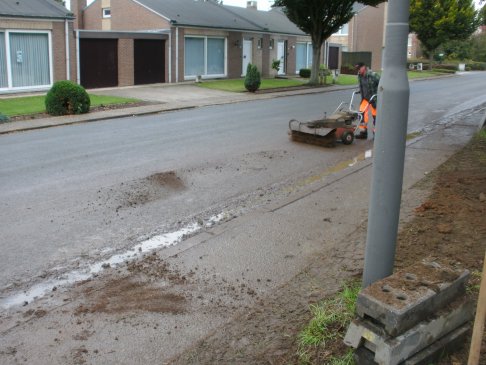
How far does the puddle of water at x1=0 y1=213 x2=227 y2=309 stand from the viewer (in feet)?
16.5

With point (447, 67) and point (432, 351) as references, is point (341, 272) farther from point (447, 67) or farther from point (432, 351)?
point (447, 67)

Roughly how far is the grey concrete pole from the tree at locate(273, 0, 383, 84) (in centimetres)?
2721

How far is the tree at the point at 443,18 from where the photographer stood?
52281 millimetres

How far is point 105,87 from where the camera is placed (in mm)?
27781

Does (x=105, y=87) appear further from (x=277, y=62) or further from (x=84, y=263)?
(x=84, y=263)

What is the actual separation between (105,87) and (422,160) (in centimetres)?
2045

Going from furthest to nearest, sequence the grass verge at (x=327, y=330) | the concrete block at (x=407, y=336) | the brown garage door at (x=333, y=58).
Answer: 1. the brown garage door at (x=333, y=58)
2. the grass verge at (x=327, y=330)
3. the concrete block at (x=407, y=336)

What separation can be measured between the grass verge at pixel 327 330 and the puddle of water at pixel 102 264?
2.39m

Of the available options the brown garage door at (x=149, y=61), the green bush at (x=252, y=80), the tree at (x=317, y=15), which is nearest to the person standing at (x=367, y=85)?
the green bush at (x=252, y=80)

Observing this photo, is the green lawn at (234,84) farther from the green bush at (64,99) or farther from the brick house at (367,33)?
the brick house at (367,33)

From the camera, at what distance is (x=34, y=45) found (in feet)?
79.2

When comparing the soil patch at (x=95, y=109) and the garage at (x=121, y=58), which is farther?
the garage at (x=121, y=58)

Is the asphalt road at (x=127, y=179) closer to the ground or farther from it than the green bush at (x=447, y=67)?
closer to the ground

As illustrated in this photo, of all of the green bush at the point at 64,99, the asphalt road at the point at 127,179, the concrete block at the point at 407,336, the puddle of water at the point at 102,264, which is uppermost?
the green bush at the point at 64,99
